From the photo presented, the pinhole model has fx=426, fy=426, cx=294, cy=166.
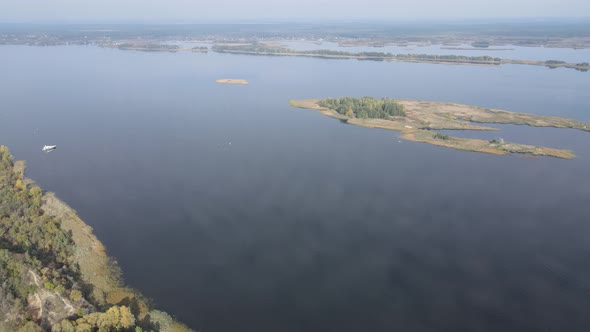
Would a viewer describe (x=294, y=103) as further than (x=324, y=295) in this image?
Yes

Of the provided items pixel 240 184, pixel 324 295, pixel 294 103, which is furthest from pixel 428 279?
pixel 294 103

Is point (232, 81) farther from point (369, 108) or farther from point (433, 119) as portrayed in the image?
point (433, 119)

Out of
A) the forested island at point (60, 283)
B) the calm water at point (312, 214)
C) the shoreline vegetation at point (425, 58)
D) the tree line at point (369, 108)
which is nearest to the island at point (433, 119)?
the tree line at point (369, 108)

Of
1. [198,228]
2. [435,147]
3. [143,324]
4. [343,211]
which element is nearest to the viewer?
[143,324]

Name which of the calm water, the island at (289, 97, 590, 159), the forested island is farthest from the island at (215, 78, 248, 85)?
the forested island

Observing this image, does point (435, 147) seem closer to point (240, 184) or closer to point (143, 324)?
point (240, 184)

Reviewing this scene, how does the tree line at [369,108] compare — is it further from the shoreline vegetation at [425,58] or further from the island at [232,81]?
the shoreline vegetation at [425,58]

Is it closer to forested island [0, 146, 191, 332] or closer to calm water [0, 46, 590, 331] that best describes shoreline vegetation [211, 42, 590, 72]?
calm water [0, 46, 590, 331]
